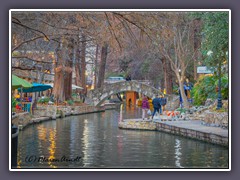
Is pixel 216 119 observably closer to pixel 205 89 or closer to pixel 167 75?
pixel 205 89

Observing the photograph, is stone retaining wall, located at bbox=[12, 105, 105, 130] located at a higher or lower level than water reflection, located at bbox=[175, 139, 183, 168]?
higher

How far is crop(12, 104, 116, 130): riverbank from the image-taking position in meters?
26.6

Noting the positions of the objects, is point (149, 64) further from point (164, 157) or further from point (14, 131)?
point (14, 131)

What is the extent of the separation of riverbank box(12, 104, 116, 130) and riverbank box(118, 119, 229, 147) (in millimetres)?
4334

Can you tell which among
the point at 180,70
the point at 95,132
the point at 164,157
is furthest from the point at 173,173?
the point at 180,70

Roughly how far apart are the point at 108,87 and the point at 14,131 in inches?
→ 1470

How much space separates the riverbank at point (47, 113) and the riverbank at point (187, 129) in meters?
4.33

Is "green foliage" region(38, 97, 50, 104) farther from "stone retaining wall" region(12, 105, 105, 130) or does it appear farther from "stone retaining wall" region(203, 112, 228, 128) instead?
"stone retaining wall" region(203, 112, 228, 128)

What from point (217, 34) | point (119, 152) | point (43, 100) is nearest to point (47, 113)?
point (43, 100)

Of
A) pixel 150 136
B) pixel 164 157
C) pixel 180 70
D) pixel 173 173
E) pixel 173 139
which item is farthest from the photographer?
pixel 180 70

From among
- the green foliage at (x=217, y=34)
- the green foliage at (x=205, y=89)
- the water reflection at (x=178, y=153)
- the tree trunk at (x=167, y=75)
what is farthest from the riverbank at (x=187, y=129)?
the tree trunk at (x=167, y=75)

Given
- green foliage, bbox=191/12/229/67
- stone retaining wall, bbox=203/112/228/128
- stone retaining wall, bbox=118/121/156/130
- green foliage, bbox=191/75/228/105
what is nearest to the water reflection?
stone retaining wall, bbox=203/112/228/128

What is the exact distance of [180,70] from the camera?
35.3m

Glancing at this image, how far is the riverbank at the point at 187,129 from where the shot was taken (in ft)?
61.9
